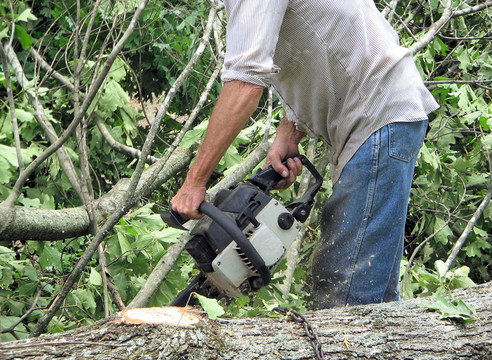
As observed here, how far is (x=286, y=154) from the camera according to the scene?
8.55 ft

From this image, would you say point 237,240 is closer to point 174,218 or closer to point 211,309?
point 174,218

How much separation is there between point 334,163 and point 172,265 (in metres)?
0.86

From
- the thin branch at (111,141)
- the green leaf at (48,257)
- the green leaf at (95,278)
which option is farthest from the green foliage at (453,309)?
the thin branch at (111,141)

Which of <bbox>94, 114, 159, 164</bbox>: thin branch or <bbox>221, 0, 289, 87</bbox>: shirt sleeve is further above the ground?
<bbox>221, 0, 289, 87</bbox>: shirt sleeve

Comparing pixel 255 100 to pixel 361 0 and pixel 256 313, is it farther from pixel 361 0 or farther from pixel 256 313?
pixel 256 313

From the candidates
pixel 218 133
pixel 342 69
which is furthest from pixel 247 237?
pixel 342 69

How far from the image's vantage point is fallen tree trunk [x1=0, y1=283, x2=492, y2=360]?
1.50m

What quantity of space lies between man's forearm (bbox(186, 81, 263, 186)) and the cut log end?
56 centimetres

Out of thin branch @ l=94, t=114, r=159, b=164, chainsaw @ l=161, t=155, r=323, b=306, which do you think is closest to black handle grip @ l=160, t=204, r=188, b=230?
chainsaw @ l=161, t=155, r=323, b=306

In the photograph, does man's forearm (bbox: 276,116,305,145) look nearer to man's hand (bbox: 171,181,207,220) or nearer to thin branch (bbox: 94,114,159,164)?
man's hand (bbox: 171,181,207,220)

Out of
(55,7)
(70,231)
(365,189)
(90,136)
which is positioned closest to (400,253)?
(365,189)

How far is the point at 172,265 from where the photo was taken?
2.73 meters

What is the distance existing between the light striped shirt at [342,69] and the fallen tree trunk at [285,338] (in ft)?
2.29

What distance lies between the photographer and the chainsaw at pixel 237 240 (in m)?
2.11
